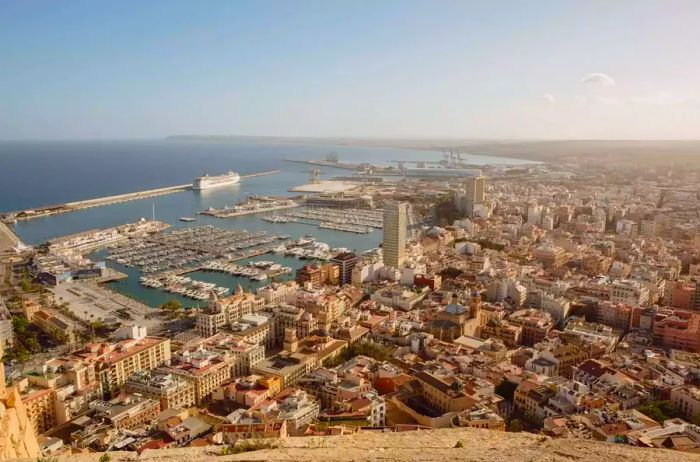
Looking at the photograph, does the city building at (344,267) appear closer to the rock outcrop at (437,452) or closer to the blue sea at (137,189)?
the blue sea at (137,189)

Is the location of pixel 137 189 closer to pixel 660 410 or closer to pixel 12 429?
pixel 660 410

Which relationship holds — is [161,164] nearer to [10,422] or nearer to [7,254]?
[7,254]

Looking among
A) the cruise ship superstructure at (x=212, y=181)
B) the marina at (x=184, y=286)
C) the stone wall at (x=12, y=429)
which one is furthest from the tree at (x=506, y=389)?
the cruise ship superstructure at (x=212, y=181)

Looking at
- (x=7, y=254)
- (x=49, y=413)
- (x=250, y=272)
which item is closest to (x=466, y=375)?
(x=49, y=413)

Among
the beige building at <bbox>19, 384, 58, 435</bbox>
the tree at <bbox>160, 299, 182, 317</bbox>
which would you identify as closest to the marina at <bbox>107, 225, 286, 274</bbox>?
the tree at <bbox>160, 299, 182, 317</bbox>

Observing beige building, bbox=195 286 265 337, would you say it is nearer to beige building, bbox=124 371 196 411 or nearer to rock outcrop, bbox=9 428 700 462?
beige building, bbox=124 371 196 411
